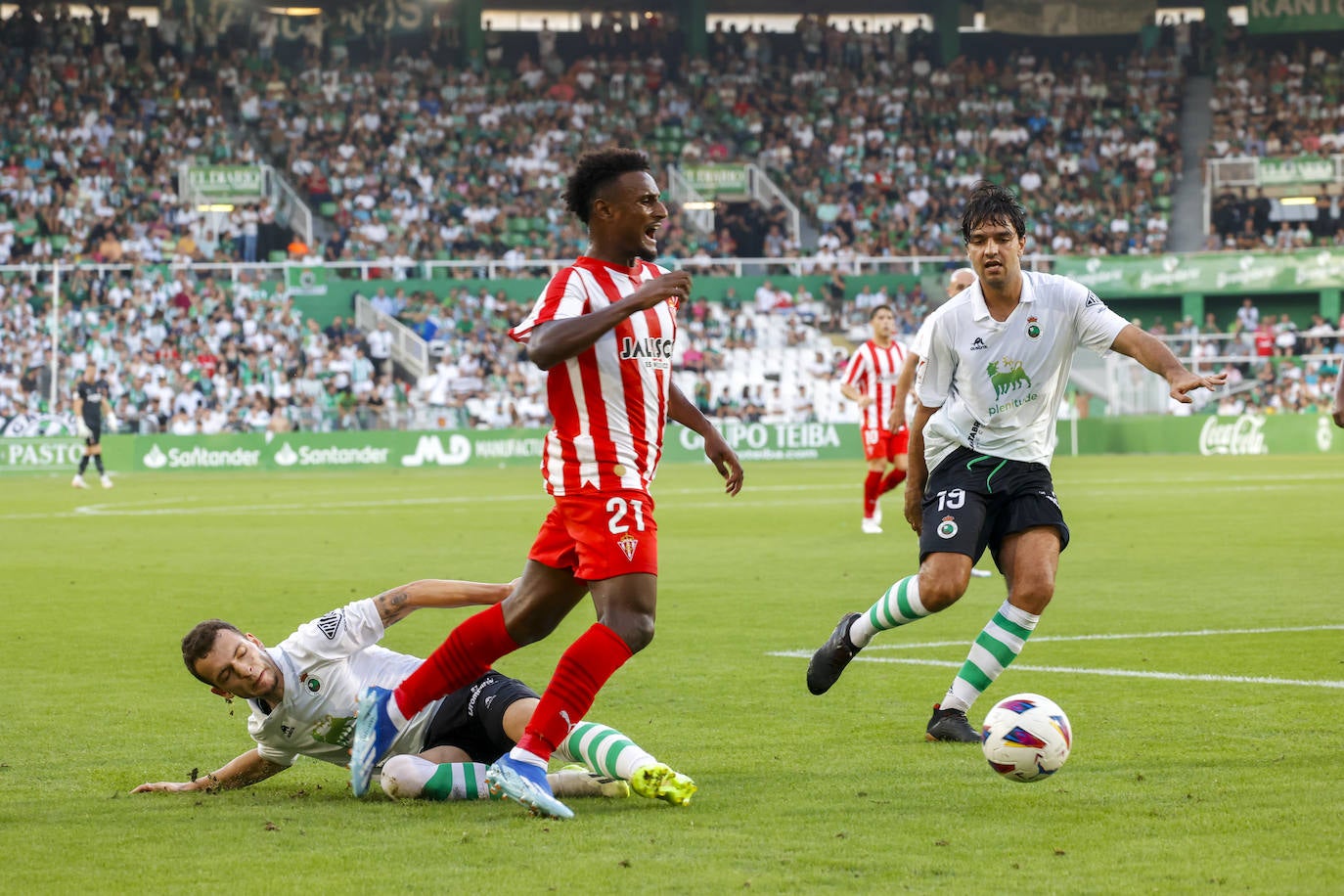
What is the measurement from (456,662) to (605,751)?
0.64 m

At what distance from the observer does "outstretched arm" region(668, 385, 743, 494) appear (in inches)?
258

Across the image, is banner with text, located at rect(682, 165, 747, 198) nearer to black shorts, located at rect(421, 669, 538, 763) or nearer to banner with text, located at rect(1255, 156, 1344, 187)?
banner with text, located at rect(1255, 156, 1344, 187)

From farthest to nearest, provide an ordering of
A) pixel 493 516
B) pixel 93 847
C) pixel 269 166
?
pixel 269 166 → pixel 493 516 → pixel 93 847

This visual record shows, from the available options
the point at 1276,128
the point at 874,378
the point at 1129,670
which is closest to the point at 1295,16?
the point at 1276,128

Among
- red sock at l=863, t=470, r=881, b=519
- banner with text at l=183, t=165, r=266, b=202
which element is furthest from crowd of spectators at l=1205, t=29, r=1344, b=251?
red sock at l=863, t=470, r=881, b=519

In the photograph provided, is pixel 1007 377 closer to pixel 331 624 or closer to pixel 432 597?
pixel 432 597

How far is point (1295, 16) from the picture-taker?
51969 millimetres

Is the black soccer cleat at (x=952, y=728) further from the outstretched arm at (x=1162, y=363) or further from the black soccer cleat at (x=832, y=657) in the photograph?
the outstretched arm at (x=1162, y=363)

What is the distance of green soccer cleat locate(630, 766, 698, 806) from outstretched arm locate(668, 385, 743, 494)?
1291 mm

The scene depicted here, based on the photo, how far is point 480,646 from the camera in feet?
19.9

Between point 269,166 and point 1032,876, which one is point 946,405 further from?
point 269,166

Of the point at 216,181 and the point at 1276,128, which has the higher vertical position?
the point at 1276,128

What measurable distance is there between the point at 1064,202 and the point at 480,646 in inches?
1747

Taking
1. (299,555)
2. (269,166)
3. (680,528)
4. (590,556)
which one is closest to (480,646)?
(590,556)
